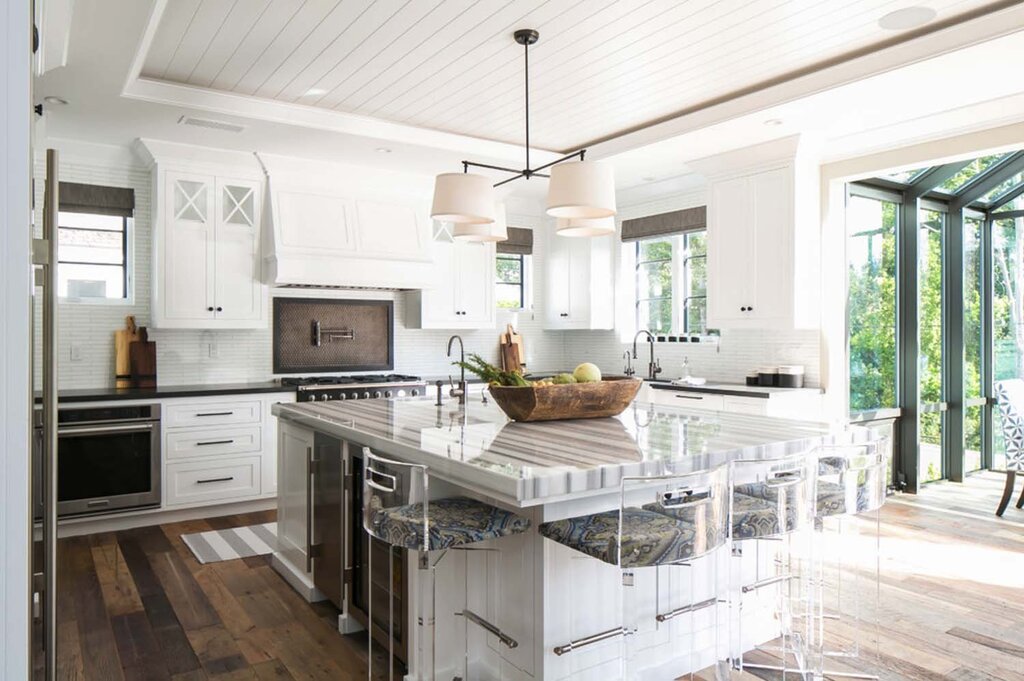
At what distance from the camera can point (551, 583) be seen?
232 centimetres

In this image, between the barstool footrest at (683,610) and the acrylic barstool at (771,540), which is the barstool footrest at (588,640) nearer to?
the barstool footrest at (683,610)

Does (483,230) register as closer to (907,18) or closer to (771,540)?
(771,540)

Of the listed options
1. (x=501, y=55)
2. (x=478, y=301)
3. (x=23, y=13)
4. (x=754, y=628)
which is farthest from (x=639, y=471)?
(x=478, y=301)

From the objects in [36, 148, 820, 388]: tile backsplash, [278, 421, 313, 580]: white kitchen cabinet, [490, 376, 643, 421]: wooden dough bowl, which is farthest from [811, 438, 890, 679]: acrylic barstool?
[278, 421, 313, 580]: white kitchen cabinet

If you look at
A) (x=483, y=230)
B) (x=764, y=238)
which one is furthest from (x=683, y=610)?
(x=764, y=238)

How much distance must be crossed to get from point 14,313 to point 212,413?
15.5 feet

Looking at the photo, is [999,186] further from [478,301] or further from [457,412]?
[457,412]

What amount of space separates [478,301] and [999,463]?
499 centimetres

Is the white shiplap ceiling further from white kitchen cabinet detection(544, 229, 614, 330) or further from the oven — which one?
white kitchen cabinet detection(544, 229, 614, 330)

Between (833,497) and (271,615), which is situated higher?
(833,497)

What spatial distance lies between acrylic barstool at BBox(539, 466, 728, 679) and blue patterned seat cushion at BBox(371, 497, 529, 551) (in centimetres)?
13

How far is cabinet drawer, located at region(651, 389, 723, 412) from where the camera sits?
5473mm

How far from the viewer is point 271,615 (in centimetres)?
333

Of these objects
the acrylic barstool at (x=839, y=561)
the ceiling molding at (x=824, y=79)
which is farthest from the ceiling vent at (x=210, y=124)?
the acrylic barstool at (x=839, y=561)
